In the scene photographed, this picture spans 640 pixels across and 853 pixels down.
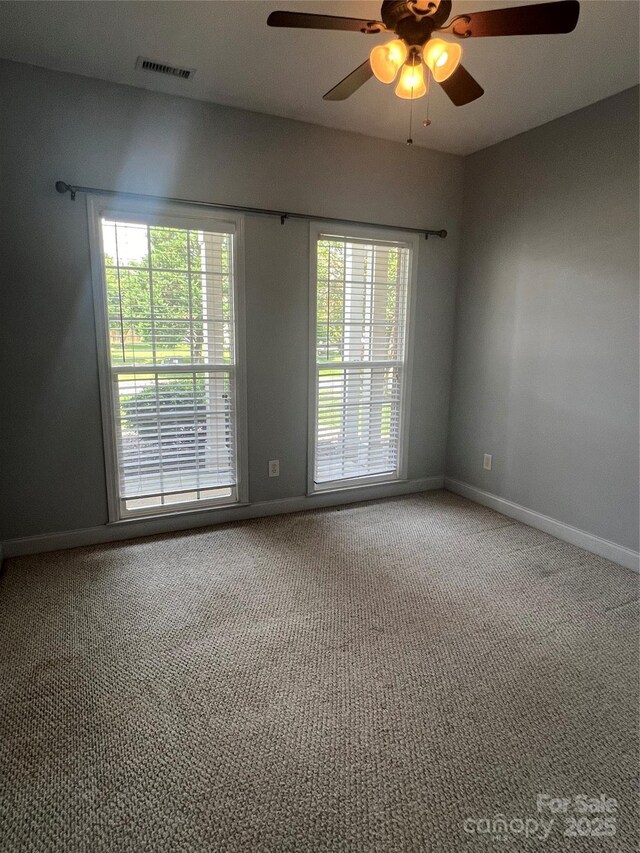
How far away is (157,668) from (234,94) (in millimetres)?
2994

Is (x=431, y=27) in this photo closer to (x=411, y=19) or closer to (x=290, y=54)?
A: (x=411, y=19)

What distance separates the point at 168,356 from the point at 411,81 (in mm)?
1936

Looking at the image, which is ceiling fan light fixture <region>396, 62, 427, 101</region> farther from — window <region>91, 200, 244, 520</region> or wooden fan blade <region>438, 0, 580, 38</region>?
window <region>91, 200, 244, 520</region>

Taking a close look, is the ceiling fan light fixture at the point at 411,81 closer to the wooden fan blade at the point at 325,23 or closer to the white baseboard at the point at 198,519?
the wooden fan blade at the point at 325,23

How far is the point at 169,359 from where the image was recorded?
9.61 feet

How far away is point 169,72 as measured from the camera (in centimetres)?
246

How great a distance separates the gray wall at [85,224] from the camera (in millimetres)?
2500

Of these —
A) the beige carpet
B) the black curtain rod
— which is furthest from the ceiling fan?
the beige carpet

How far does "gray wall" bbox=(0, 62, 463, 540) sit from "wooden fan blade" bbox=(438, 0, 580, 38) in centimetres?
170

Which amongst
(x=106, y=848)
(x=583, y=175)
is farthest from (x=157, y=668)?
(x=583, y=175)

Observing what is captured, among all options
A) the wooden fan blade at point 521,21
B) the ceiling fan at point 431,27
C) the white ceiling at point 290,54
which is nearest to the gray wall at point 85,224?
the white ceiling at point 290,54

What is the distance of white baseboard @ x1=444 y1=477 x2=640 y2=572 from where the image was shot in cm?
275

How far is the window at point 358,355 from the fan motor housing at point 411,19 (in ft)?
5.43

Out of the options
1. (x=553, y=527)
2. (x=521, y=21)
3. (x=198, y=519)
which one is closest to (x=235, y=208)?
(x=521, y=21)
